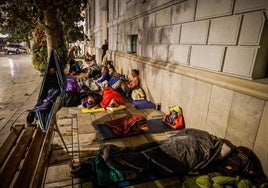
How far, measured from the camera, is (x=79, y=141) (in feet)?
12.7

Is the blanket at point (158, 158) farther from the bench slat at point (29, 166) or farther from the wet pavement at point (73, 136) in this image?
the bench slat at point (29, 166)

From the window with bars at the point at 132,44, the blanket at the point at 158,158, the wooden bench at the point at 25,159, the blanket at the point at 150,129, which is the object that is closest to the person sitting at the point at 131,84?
the window with bars at the point at 132,44

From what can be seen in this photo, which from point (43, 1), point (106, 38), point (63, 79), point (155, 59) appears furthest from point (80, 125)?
point (106, 38)

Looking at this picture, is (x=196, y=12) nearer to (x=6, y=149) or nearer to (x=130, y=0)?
(x=6, y=149)

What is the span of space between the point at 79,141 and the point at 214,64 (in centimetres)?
315

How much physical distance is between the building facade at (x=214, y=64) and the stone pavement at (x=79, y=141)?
1003 millimetres

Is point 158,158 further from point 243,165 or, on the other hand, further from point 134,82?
point 134,82

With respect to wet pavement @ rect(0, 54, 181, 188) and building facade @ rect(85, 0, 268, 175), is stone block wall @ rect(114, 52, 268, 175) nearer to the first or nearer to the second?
building facade @ rect(85, 0, 268, 175)

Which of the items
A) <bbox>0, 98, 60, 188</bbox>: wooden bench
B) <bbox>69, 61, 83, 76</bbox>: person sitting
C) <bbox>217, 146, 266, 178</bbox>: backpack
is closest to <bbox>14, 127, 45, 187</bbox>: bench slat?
<bbox>0, 98, 60, 188</bbox>: wooden bench

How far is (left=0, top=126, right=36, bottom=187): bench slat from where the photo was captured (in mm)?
1947

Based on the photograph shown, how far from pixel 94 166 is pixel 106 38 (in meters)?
12.9

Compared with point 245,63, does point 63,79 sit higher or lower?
lower

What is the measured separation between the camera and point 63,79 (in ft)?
18.6

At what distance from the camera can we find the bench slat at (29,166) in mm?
1761
